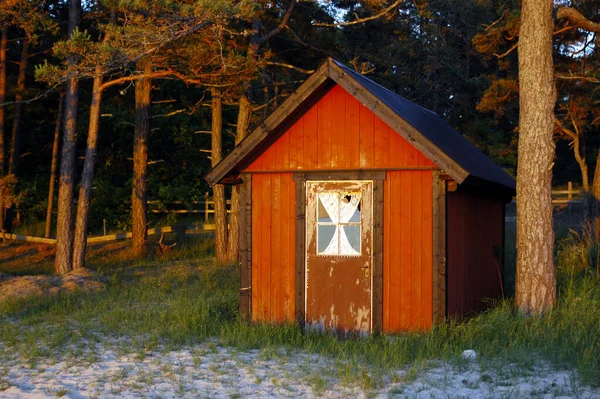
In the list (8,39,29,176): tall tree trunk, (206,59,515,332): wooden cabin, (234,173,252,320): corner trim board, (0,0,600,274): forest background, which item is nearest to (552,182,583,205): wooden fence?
(0,0,600,274): forest background

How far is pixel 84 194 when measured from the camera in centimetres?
1917

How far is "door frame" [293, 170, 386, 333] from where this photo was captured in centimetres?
1131

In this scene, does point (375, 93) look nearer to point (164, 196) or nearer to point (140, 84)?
point (140, 84)

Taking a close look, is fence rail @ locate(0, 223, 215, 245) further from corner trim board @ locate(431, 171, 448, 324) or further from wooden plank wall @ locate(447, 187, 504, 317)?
corner trim board @ locate(431, 171, 448, 324)

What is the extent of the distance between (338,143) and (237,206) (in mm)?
10039

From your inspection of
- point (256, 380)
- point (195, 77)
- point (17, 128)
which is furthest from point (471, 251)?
point (17, 128)

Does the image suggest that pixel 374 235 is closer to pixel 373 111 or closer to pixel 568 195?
pixel 373 111

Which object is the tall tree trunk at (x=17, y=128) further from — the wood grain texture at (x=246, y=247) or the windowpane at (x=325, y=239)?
the windowpane at (x=325, y=239)

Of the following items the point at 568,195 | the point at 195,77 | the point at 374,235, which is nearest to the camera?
the point at 374,235

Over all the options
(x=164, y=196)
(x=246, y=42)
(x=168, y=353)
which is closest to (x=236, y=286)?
(x=168, y=353)

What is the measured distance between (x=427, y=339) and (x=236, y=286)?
297 inches

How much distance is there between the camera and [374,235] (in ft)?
37.3

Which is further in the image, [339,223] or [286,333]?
[339,223]

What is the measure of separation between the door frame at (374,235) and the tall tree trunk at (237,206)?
8.17 metres
